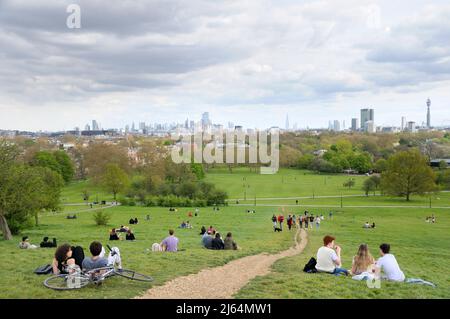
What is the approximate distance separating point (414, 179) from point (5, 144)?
62.3 meters

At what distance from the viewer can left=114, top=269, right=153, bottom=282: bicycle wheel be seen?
11.0 metres

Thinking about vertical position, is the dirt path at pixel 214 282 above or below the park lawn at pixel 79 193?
above

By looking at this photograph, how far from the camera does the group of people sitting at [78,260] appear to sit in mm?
11125

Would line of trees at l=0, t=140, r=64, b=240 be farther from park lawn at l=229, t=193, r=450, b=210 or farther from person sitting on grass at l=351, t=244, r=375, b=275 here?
park lawn at l=229, t=193, r=450, b=210

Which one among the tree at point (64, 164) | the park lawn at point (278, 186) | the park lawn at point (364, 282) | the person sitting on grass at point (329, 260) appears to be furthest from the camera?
the tree at point (64, 164)

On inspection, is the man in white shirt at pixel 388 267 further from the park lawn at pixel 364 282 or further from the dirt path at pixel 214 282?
the dirt path at pixel 214 282

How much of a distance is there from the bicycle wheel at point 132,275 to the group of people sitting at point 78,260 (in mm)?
447

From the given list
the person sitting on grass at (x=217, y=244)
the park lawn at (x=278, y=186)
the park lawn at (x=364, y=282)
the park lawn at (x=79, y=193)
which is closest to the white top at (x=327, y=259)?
the park lawn at (x=364, y=282)

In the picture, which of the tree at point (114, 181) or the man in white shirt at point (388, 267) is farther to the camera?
the tree at point (114, 181)

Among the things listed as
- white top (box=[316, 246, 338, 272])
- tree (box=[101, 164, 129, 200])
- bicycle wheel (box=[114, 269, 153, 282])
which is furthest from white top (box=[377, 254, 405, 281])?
tree (box=[101, 164, 129, 200])

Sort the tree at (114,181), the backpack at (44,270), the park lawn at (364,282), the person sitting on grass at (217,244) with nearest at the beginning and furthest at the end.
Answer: the park lawn at (364,282) → the backpack at (44,270) → the person sitting on grass at (217,244) → the tree at (114,181)
